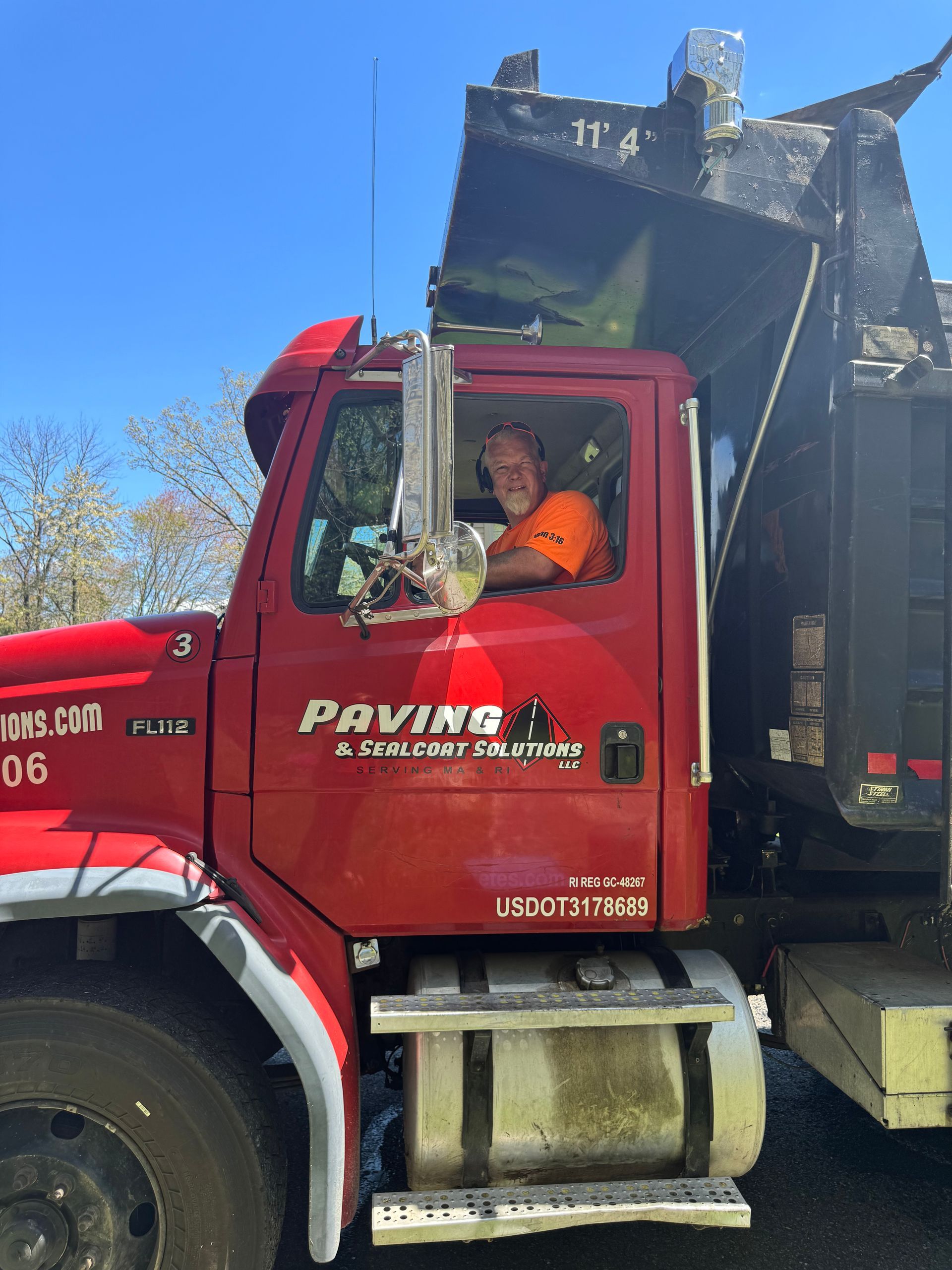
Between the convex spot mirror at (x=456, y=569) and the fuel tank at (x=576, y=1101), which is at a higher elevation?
the convex spot mirror at (x=456, y=569)

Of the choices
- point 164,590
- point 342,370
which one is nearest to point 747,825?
point 342,370

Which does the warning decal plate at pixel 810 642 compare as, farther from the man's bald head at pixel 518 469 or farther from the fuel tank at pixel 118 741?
the fuel tank at pixel 118 741

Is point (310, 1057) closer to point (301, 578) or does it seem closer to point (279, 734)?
point (279, 734)

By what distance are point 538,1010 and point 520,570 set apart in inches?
48.6

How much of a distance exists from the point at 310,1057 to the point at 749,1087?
4.15 feet

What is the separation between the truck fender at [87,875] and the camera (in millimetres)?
2061

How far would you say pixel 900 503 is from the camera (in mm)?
2393

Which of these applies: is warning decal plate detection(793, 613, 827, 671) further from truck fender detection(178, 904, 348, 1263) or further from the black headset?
truck fender detection(178, 904, 348, 1263)

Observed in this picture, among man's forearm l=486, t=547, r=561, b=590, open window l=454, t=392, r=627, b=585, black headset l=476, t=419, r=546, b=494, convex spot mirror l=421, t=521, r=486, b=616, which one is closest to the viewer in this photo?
convex spot mirror l=421, t=521, r=486, b=616

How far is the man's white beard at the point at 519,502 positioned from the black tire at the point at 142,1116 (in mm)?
1849

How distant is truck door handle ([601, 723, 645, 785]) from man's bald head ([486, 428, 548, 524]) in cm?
81

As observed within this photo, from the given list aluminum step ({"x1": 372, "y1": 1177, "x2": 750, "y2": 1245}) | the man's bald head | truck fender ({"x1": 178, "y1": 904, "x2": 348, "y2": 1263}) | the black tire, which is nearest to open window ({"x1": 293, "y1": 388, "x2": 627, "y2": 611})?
the man's bald head

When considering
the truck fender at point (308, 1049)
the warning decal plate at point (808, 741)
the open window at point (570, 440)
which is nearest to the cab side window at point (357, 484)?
the open window at point (570, 440)

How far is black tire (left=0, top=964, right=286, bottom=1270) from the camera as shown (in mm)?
2053
